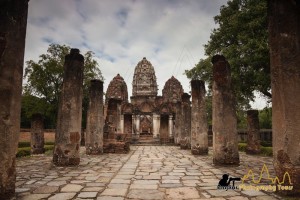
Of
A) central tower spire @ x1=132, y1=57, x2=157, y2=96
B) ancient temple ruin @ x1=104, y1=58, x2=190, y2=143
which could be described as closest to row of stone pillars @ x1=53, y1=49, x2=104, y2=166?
ancient temple ruin @ x1=104, y1=58, x2=190, y2=143

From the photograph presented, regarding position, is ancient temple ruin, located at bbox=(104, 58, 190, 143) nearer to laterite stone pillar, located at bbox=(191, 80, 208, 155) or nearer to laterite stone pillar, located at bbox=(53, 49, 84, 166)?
laterite stone pillar, located at bbox=(191, 80, 208, 155)

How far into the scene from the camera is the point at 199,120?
12.2 metres

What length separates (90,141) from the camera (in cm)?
1258

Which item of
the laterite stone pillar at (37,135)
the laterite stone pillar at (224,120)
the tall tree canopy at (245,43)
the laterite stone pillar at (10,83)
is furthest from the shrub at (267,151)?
the laterite stone pillar at (37,135)

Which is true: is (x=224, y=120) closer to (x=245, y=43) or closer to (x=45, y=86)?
(x=245, y=43)

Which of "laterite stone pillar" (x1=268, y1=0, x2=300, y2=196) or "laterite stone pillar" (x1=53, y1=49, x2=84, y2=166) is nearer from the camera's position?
"laterite stone pillar" (x1=268, y1=0, x2=300, y2=196)

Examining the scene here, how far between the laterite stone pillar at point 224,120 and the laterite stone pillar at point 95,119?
21.2ft

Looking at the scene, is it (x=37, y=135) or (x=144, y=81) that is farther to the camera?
(x=144, y=81)

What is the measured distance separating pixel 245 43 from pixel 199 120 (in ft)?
20.1

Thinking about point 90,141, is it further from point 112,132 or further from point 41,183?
point 41,183

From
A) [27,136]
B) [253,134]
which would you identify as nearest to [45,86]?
[27,136]

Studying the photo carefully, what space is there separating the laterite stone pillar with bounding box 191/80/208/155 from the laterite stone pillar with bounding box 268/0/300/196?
7451mm

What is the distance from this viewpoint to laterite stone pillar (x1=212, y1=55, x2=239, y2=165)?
26.4 ft

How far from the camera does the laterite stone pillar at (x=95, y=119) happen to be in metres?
12.6
